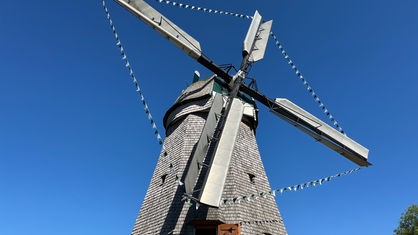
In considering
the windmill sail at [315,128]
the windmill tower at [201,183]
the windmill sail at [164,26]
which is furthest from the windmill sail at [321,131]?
the windmill sail at [164,26]

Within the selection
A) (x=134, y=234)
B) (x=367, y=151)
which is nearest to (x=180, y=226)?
(x=134, y=234)

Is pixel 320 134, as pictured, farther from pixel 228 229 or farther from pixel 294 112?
pixel 228 229

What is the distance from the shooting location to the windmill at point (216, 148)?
24.4 feet

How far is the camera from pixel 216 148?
7.75 m

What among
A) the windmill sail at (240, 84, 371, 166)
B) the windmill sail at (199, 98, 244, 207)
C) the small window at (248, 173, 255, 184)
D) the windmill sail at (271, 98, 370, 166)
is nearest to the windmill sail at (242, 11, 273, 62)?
the windmill sail at (240, 84, 371, 166)

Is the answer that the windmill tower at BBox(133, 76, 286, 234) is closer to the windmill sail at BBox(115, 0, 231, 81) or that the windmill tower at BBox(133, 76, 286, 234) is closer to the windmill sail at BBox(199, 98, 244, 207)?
the windmill sail at BBox(199, 98, 244, 207)

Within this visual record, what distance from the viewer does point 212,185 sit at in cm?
696

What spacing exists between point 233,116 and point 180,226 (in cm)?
281

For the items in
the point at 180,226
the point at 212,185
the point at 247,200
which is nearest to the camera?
the point at 212,185

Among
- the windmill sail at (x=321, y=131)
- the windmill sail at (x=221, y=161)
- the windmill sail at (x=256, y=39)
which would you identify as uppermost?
the windmill sail at (x=256, y=39)

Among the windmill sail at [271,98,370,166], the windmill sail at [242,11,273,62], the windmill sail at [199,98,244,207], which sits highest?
the windmill sail at [242,11,273,62]

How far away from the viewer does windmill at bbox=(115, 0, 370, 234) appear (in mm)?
7445

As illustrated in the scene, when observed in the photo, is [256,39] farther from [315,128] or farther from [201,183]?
[201,183]

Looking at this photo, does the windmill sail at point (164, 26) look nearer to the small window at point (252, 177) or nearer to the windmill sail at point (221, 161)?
the windmill sail at point (221, 161)
